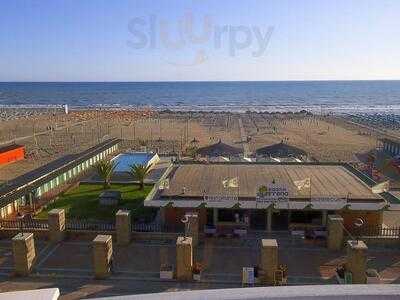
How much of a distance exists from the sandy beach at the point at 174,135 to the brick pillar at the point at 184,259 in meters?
20.2

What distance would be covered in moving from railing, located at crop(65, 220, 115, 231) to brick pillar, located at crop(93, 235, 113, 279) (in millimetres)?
3774

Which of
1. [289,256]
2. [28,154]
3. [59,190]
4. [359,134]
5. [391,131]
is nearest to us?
[289,256]

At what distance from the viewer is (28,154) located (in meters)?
41.3

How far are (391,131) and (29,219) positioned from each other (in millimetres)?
53915

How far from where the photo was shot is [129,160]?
33.3 m

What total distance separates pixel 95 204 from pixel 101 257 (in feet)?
29.9

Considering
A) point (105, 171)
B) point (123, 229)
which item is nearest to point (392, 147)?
point (105, 171)

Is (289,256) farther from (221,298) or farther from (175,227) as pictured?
(221,298)

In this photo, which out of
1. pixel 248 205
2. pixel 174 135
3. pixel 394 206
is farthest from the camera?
pixel 174 135

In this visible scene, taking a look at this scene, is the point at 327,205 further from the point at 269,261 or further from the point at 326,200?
the point at 269,261

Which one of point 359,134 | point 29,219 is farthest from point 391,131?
point 29,219

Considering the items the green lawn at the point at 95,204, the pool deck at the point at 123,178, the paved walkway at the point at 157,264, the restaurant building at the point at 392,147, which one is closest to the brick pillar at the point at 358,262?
the paved walkway at the point at 157,264

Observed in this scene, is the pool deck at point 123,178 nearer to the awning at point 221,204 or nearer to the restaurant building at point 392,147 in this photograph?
the awning at point 221,204

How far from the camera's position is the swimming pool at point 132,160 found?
3108cm
